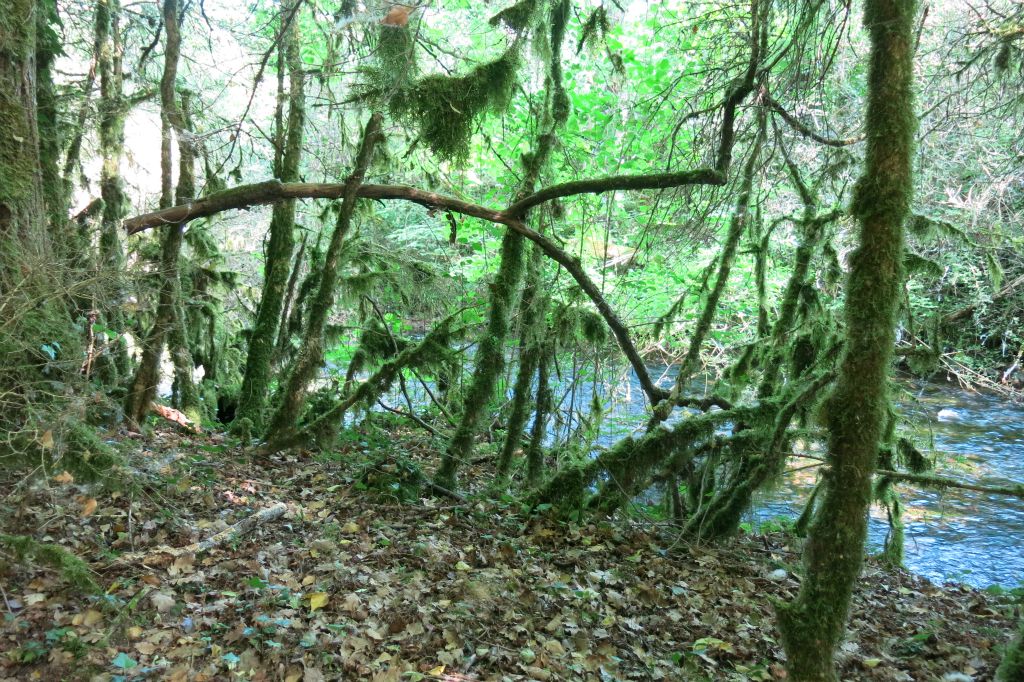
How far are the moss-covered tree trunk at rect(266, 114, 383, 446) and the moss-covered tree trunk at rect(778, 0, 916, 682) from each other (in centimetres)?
562

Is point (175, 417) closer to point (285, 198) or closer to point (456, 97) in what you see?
point (285, 198)

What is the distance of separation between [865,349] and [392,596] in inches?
139

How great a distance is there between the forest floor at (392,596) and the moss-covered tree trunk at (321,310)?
1.01 m

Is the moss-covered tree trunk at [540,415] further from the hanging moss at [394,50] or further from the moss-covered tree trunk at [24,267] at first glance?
the moss-covered tree trunk at [24,267]

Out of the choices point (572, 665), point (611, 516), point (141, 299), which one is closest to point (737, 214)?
point (611, 516)

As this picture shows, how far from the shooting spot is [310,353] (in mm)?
8016

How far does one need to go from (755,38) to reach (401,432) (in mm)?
8560

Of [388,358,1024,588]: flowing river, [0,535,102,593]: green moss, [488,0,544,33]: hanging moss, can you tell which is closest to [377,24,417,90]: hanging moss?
[488,0,544,33]: hanging moss

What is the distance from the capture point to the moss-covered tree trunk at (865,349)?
11.0 feet

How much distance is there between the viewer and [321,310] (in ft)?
25.7

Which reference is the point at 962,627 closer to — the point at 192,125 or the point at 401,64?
the point at 401,64

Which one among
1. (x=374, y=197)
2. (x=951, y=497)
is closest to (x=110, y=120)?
(x=374, y=197)

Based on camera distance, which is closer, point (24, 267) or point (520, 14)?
point (24, 267)

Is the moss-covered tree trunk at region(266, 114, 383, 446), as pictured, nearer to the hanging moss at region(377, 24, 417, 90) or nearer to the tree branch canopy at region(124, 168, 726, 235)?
the tree branch canopy at region(124, 168, 726, 235)
